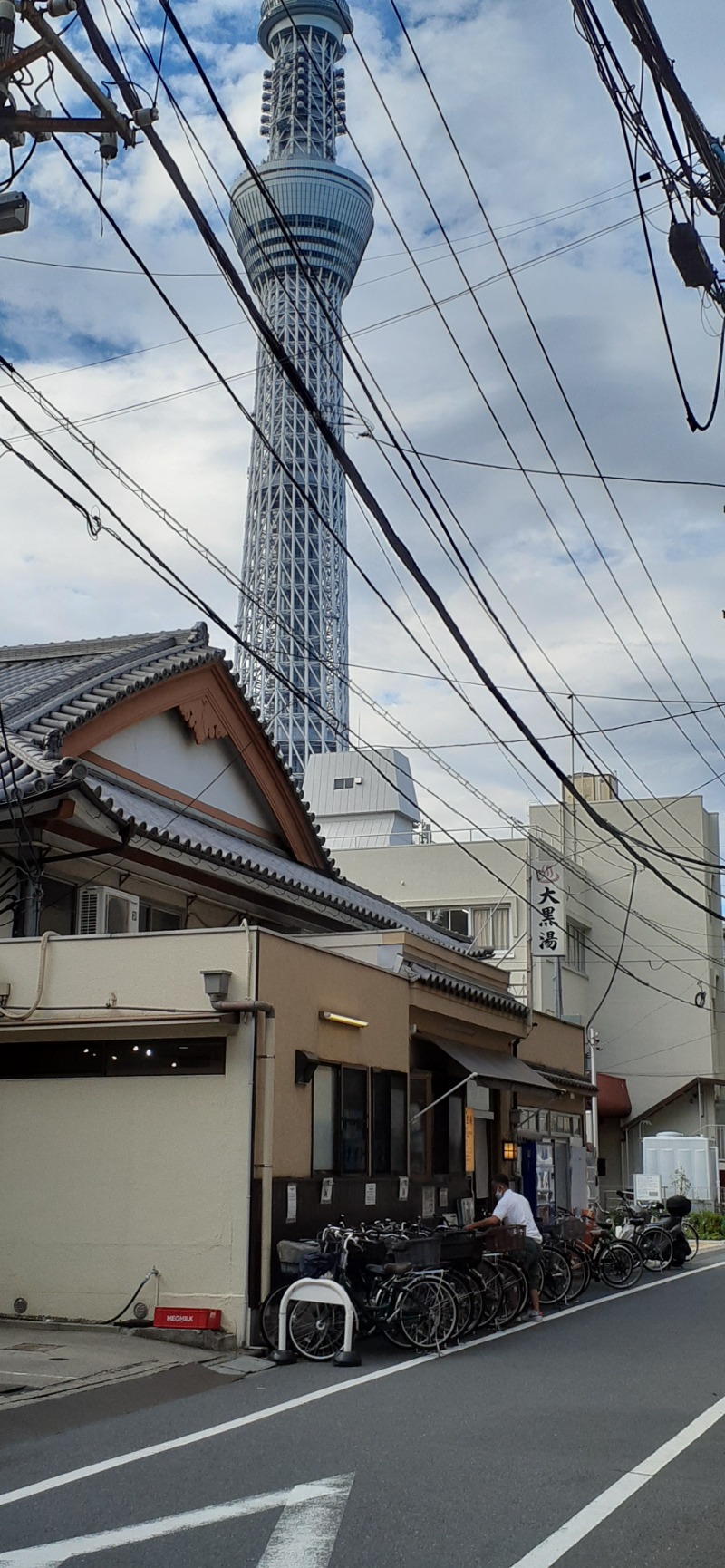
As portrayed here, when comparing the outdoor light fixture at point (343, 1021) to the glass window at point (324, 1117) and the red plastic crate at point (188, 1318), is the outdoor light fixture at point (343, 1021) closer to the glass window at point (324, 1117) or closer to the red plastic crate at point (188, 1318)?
the glass window at point (324, 1117)

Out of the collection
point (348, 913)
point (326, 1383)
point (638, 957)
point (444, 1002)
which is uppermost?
point (638, 957)

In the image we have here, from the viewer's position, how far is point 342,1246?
43.9ft

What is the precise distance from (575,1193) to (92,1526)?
74.8ft

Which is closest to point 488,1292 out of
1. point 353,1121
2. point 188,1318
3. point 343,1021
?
point 353,1121

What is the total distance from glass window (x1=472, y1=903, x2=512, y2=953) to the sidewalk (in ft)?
103

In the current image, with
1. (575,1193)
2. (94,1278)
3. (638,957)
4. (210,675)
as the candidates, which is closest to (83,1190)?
(94,1278)

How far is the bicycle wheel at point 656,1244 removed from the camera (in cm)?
2447

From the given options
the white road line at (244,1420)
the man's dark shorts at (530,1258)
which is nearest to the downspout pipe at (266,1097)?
the white road line at (244,1420)

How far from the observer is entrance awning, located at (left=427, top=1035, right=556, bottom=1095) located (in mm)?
18969

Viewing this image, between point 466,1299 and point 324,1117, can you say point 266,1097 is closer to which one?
point 324,1117

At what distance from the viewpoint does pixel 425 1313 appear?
13.3m

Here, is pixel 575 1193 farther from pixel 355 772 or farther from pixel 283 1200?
pixel 355 772

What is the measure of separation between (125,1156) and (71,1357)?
7.78ft

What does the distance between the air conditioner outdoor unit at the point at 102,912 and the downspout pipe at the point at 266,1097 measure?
254 cm
